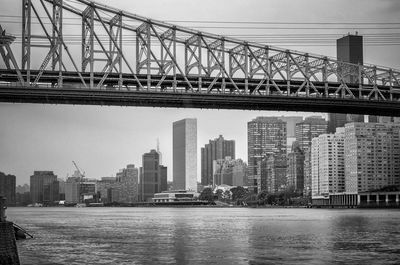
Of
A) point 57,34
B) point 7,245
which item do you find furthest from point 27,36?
point 7,245

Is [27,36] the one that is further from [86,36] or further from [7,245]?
[7,245]

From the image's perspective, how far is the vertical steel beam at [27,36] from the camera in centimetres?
6950

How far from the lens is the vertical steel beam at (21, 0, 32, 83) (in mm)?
69500

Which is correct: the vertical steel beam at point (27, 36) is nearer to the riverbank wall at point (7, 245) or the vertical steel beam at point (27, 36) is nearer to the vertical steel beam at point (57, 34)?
the vertical steel beam at point (57, 34)

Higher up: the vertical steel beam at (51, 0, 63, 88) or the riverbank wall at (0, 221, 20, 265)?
the vertical steel beam at (51, 0, 63, 88)

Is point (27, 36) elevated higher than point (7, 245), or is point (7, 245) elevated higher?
point (27, 36)

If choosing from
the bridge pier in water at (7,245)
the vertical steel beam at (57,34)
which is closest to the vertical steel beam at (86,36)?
the vertical steel beam at (57,34)

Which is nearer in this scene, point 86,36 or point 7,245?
point 7,245

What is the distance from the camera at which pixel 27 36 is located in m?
70.1

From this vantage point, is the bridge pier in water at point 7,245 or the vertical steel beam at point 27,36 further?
the vertical steel beam at point 27,36

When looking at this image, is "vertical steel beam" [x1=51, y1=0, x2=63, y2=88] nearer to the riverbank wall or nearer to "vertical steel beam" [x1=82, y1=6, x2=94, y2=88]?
"vertical steel beam" [x1=82, y1=6, x2=94, y2=88]

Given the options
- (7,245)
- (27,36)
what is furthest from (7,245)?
(27,36)

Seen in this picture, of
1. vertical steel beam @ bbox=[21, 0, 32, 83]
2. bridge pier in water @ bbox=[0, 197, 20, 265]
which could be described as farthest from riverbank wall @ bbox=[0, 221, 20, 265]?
vertical steel beam @ bbox=[21, 0, 32, 83]

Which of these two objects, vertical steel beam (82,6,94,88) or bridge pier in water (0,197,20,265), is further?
vertical steel beam (82,6,94,88)
